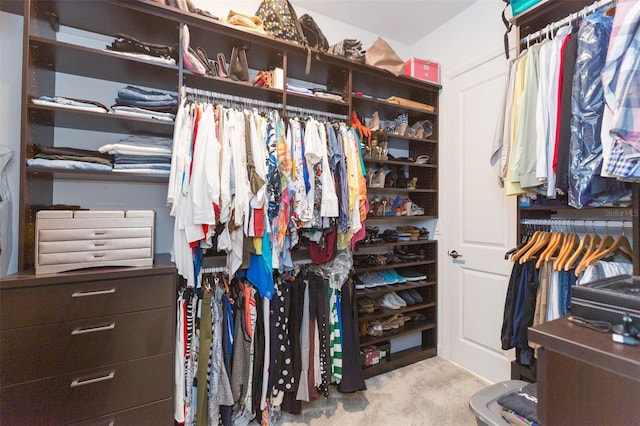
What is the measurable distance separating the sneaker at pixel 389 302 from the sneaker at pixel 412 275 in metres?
0.23

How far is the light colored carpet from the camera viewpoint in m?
1.68

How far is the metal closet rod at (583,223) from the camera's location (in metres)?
1.40

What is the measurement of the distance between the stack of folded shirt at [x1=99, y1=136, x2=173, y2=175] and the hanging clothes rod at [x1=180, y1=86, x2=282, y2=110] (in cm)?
32

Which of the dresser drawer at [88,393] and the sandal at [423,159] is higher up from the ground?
the sandal at [423,159]

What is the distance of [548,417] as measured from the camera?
740mm

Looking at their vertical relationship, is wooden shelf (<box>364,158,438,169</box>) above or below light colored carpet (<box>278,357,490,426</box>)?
above

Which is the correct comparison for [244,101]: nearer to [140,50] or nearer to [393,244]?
[140,50]

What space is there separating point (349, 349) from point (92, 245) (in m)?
1.54

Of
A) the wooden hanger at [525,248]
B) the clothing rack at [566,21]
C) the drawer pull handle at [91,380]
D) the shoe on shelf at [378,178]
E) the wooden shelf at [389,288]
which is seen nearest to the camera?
the drawer pull handle at [91,380]

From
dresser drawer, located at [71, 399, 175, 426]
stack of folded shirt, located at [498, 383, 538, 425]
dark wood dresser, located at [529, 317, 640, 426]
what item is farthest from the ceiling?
dresser drawer, located at [71, 399, 175, 426]

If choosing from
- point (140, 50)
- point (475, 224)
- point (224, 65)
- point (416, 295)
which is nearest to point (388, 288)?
point (416, 295)

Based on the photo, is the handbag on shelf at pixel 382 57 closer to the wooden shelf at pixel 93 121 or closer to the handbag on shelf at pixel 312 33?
the handbag on shelf at pixel 312 33

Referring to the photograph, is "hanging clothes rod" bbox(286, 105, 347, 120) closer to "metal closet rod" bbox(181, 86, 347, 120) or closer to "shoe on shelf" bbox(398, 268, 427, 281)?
"metal closet rod" bbox(181, 86, 347, 120)

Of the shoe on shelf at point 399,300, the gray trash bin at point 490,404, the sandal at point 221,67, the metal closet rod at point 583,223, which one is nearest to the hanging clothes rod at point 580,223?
the metal closet rod at point 583,223
